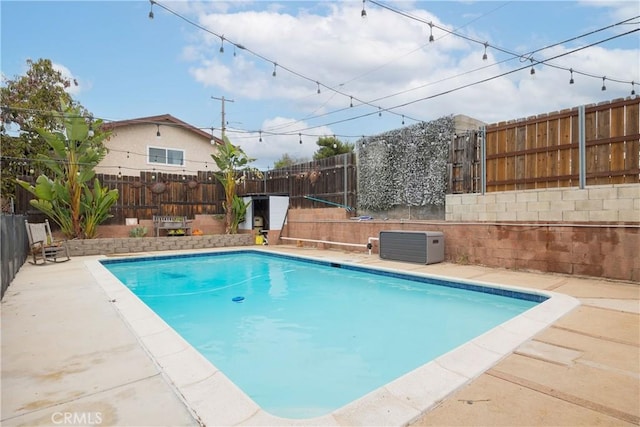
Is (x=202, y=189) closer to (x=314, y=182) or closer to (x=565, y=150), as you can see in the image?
(x=314, y=182)

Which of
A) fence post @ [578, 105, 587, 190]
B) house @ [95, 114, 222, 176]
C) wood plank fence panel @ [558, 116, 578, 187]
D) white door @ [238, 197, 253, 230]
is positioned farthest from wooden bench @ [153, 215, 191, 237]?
fence post @ [578, 105, 587, 190]

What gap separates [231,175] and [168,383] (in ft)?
38.0

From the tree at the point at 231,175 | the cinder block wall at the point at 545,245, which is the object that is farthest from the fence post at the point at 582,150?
the tree at the point at 231,175

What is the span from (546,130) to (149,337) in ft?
26.2

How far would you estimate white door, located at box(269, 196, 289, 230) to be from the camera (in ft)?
44.9

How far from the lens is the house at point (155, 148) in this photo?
14461 mm

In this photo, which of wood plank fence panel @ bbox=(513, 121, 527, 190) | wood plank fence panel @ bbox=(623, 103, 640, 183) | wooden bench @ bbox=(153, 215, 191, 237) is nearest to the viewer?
wood plank fence panel @ bbox=(623, 103, 640, 183)

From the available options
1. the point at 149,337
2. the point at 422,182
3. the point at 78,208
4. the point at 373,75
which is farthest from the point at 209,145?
the point at 149,337

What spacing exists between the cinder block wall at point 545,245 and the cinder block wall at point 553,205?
0.42 meters

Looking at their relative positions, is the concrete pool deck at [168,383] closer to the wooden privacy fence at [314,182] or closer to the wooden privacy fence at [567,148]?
the wooden privacy fence at [567,148]

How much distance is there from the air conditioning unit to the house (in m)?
9.17

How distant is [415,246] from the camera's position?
8250 mm

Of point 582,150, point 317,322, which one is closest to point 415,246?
point 582,150

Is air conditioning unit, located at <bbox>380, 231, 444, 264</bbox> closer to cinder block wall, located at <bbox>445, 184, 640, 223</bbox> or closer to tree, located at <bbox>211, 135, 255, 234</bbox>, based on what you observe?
cinder block wall, located at <bbox>445, 184, 640, 223</bbox>
